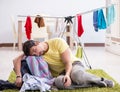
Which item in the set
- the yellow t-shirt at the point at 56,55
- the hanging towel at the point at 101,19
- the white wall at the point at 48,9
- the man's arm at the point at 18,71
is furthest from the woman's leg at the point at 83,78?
the white wall at the point at 48,9

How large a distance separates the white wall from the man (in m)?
5.07

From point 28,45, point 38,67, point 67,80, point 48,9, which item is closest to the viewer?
point 67,80

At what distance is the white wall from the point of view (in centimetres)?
773

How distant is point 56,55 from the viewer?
269 cm

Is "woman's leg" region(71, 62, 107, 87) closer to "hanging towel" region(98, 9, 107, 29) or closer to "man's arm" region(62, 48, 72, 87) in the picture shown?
"man's arm" region(62, 48, 72, 87)

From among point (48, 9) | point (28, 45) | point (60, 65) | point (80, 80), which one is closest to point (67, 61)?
point (60, 65)

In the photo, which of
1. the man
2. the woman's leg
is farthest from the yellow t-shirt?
the woman's leg

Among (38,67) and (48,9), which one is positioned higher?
(48,9)

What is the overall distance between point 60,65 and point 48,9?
17.2ft

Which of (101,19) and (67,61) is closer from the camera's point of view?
(67,61)

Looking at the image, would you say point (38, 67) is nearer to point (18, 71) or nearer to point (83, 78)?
point (18, 71)

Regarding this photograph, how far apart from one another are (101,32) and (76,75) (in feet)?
17.8

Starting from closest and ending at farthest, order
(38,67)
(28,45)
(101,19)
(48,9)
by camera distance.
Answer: (28,45)
(38,67)
(101,19)
(48,9)

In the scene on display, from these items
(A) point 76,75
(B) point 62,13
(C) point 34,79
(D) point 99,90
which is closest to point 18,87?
(C) point 34,79
